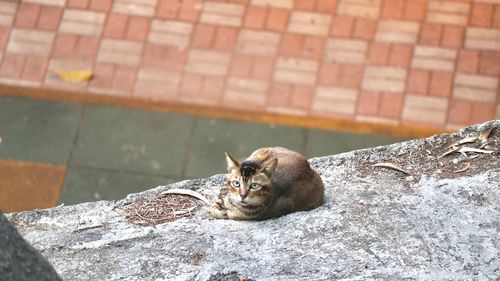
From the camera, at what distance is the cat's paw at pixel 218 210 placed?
407 centimetres

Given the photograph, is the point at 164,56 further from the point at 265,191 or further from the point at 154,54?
the point at 265,191

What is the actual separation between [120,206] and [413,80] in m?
3.85

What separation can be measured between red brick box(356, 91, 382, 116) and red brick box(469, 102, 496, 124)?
2.67 feet

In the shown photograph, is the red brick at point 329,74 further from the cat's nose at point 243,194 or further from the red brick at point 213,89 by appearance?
the cat's nose at point 243,194

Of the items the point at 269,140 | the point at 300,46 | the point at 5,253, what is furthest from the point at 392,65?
the point at 5,253

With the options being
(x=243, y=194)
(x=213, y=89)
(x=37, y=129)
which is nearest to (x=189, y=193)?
(x=243, y=194)

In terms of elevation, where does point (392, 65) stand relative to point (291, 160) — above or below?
above

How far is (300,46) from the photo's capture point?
7457 millimetres

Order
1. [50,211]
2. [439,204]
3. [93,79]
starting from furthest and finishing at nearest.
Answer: [93,79]
[50,211]
[439,204]

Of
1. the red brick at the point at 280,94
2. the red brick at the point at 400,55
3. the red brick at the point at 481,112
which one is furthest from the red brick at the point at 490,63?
the red brick at the point at 280,94

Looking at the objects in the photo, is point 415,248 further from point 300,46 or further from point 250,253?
point 300,46

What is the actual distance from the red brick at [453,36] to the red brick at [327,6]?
3.43ft

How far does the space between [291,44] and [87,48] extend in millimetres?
1876

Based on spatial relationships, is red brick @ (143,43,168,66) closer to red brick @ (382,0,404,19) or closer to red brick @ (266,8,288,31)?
red brick @ (266,8,288,31)
